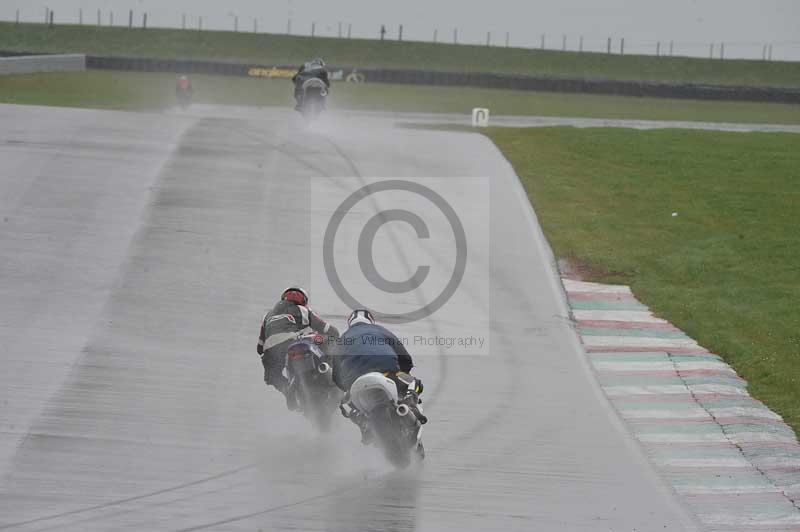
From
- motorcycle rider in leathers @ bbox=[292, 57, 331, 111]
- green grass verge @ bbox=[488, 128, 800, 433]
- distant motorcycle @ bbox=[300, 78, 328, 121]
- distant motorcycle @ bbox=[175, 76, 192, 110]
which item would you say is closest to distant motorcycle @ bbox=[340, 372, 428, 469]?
green grass verge @ bbox=[488, 128, 800, 433]

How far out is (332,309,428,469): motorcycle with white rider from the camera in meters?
10.7

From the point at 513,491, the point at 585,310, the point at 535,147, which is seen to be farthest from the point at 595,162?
the point at 513,491

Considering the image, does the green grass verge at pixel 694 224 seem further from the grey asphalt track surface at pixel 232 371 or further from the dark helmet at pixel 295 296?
the dark helmet at pixel 295 296

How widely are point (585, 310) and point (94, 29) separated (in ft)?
193

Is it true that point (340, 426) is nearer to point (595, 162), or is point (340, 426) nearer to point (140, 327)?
point (140, 327)

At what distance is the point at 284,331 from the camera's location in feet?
40.0

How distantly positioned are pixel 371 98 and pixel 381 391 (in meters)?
38.2

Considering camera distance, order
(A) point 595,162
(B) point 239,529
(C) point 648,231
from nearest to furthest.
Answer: (B) point 239,529 → (C) point 648,231 → (A) point 595,162

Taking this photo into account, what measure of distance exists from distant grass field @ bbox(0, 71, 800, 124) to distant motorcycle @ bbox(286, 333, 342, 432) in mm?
27735

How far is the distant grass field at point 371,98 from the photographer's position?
4312cm

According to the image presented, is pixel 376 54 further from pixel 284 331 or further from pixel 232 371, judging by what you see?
pixel 284 331

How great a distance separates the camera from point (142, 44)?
69062mm

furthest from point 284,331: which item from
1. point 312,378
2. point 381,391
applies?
point 381,391

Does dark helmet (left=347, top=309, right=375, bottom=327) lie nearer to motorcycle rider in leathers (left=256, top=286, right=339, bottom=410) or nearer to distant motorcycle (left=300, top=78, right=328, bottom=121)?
motorcycle rider in leathers (left=256, top=286, right=339, bottom=410)
